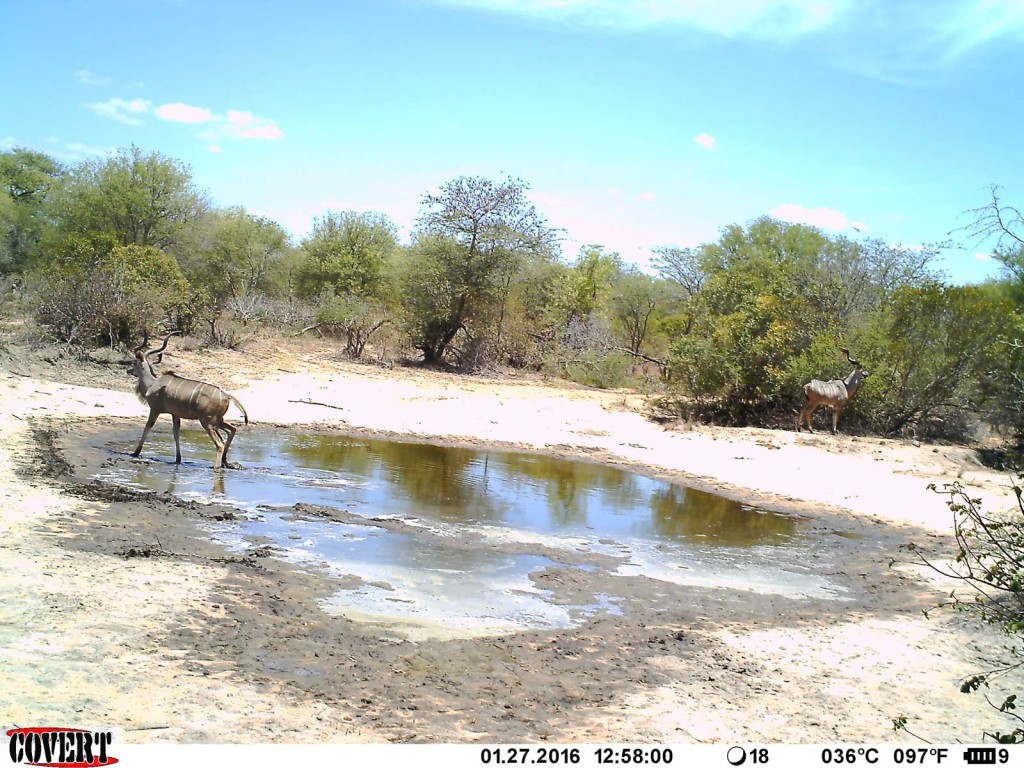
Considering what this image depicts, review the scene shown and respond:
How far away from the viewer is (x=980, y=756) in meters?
5.09

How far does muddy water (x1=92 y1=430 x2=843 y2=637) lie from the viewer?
8.37 m

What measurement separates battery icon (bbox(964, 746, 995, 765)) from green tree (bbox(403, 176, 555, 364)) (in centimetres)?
2638

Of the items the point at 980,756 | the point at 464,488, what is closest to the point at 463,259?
the point at 464,488

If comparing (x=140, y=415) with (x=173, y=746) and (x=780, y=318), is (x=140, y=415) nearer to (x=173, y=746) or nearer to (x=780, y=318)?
(x=173, y=746)

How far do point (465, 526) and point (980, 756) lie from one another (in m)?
7.22

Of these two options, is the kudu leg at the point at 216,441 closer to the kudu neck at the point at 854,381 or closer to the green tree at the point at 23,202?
the kudu neck at the point at 854,381

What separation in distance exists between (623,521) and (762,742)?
7.51 m

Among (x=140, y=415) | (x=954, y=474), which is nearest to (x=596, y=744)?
(x=140, y=415)

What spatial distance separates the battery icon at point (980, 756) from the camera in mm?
5016

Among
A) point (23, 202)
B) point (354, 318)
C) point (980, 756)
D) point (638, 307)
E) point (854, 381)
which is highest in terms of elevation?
point (23, 202)

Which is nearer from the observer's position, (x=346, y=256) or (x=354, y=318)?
(x=354, y=318)

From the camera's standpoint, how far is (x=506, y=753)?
16.0ft

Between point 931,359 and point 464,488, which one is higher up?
point 931,359

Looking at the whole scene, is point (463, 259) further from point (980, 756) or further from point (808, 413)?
point (980, 756)
